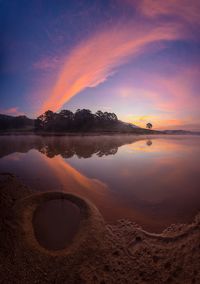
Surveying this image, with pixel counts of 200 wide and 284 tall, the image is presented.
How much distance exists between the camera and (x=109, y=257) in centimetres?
553

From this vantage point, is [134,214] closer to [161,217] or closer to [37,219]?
[161,217]

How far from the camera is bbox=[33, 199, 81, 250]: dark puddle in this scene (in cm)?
634

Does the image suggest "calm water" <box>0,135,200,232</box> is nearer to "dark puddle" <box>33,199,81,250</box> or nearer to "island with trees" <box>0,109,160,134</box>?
"dark puddle" <box>33,199,81,250</box>

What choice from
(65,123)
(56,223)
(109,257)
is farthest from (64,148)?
(65,123)

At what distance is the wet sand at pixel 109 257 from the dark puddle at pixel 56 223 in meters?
0.50

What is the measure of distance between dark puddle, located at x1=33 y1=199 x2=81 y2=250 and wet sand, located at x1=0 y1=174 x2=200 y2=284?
498mm

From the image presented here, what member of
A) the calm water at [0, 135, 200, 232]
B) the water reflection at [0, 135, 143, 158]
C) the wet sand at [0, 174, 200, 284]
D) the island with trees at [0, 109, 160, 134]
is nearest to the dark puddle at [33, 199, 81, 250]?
the wet sand at [0, 174, 200, 284]

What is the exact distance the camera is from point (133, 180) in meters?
13.4

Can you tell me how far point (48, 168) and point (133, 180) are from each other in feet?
27.2

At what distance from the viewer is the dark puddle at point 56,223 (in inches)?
249

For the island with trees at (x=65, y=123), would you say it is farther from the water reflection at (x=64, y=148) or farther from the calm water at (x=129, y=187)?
the calm water at (x=129, y=187)

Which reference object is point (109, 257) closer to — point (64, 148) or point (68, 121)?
point (64, 148)

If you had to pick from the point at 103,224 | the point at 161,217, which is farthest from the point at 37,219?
the point at 161,217

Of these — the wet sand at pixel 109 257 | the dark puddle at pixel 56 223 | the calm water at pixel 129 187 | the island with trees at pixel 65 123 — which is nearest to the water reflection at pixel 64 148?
the calm water at pixel 129 187
